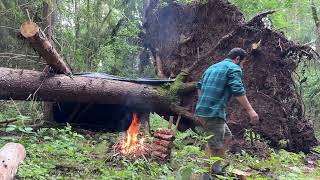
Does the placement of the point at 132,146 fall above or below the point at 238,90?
below

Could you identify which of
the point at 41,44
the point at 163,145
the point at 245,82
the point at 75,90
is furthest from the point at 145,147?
the point at 245,82

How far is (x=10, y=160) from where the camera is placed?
13.3ft

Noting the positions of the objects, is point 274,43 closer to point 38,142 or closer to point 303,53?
point 303,53

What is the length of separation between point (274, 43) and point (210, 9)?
6.44ft

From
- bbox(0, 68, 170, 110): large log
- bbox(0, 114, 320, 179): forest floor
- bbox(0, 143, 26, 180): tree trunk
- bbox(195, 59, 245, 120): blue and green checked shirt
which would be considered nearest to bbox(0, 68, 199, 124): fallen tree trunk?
bbox(0, 68, 170, 110): large log

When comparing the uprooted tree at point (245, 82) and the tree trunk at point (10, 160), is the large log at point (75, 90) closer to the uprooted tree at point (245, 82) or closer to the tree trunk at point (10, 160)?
the uprooted tree at point (245, 82)

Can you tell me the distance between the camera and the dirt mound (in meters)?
9.00

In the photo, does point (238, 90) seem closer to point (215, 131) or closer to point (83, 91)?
point (215, 131)

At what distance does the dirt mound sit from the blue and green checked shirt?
3165mm

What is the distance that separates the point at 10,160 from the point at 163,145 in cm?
316

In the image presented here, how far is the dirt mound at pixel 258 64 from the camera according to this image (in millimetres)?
9000

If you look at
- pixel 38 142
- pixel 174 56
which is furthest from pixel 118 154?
pixel 174 56

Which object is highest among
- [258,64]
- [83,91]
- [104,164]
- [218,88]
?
[258,64]

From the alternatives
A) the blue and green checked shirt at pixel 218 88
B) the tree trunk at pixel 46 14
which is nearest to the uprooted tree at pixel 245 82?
the tree trunk at pixel 46 14
